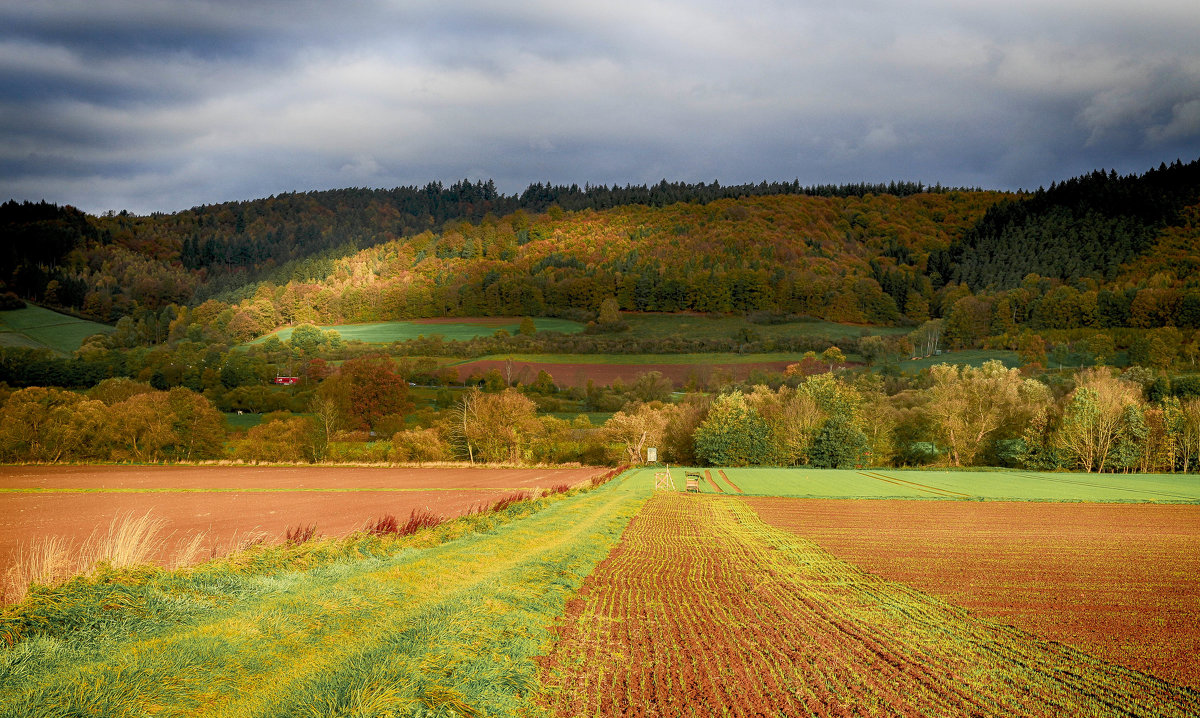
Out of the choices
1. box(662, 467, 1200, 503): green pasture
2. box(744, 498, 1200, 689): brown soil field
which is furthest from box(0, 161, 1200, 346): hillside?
box(744, 498, 1200, 689): brown soil field

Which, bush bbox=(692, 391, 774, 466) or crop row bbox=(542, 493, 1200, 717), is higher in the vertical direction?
crop row bbox=(542, 493, 1200, 717)

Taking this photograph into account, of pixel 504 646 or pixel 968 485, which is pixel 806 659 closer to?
pixel 504 646

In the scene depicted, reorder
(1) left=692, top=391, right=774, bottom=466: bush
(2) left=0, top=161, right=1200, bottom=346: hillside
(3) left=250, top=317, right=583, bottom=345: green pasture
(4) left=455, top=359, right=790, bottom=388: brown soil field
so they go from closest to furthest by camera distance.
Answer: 1. (1) left=692, top=391, right=774, bottom=466: bush
2. (4) left=455, top=359, right=790, bottom=388: brown soil field
3. (3) left=250, top=317, right=583, bottom=345: green pasture
4. (2) left=0, top=161, right=1200, bottom=346: hillside

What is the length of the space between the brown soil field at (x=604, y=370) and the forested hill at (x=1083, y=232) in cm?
8250

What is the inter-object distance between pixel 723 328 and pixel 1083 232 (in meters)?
101

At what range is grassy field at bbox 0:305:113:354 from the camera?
389 ft

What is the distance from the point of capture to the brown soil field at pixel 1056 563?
12.5 m

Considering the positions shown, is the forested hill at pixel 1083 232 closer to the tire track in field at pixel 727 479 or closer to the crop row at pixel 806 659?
the tire track in field at pixel 727 479

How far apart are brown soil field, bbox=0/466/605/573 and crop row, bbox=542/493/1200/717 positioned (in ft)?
46.7

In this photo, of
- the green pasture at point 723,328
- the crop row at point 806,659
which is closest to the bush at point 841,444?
the green pasture at point 723,328

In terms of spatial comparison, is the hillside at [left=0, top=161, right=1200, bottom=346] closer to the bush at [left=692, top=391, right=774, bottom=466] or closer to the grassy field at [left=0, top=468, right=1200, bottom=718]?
the bush at [left=692, top=391, right=774, bottom=466]

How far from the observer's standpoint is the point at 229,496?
38438 millimetres

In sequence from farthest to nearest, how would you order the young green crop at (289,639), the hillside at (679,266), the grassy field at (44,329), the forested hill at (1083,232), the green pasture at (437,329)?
1. the forested hill at (1083,232)
2. the hillside at (679,266)
3. the green pasture at (437,329)
4. the grassy field at (44,329)
5. the young green crop at (289,639)

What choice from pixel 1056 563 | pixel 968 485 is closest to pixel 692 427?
pixel 968 485
